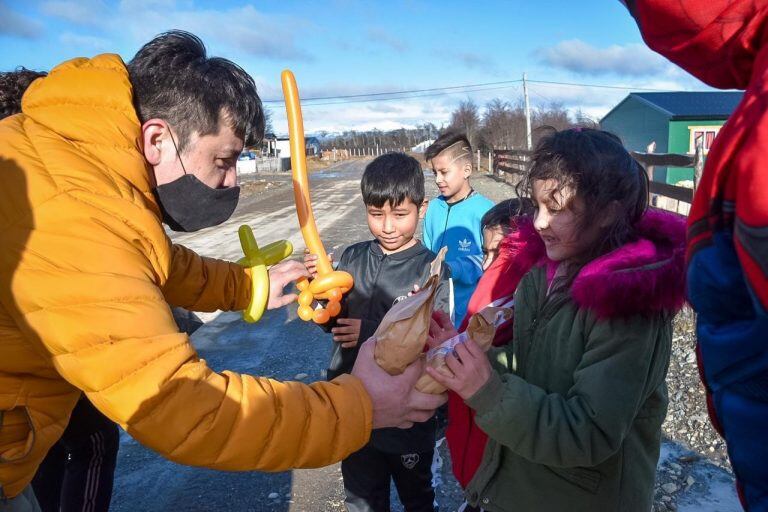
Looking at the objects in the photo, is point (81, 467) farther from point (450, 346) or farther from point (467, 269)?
point (467, 269)

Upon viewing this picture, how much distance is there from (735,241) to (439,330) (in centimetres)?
113

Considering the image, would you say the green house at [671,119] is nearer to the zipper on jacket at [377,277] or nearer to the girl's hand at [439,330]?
the zipper on jacket at [377,277]

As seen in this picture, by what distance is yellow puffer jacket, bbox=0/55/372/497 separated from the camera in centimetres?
119

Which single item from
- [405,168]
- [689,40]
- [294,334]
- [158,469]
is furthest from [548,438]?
[294,334]

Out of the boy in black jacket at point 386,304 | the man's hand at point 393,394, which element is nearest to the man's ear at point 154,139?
the boy in black jacket at point 386,304

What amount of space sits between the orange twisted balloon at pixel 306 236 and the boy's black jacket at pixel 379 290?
1.13 feet

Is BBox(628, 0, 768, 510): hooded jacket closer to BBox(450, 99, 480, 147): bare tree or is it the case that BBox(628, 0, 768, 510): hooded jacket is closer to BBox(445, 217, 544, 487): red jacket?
BBox(445, 217, 544, 487): red jacket

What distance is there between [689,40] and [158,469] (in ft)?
11.1

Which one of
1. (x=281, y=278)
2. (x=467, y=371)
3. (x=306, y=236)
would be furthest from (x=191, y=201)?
(x=467, y=371)

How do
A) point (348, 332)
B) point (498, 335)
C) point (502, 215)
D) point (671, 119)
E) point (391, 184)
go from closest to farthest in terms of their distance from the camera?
point (498, 335)
point (348, 332)
point (391, 184)
point (502, 215)
point (671, 119)

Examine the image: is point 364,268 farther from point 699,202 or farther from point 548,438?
point 699,202

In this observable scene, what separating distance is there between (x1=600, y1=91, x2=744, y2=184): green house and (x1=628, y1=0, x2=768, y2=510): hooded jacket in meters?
25.7

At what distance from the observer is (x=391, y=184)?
8.16 ft

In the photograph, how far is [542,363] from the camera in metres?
1.62
